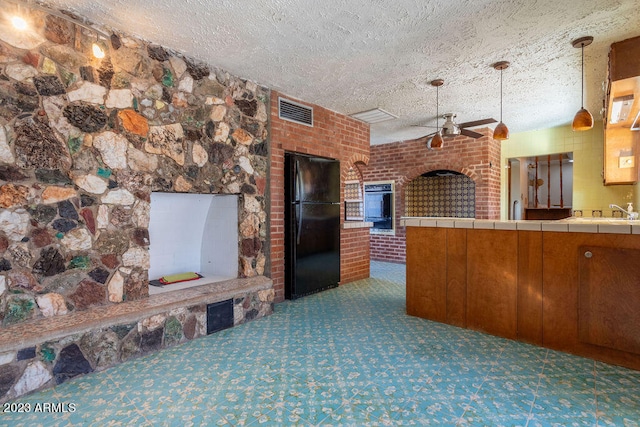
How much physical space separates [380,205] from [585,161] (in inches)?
135

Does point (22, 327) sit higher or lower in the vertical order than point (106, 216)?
lower

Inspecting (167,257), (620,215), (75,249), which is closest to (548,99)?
(620,215)

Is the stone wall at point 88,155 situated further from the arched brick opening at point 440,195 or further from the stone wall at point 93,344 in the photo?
the arched brick opening at point 440,195

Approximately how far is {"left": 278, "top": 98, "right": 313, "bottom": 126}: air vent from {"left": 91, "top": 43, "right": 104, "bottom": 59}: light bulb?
1818mm

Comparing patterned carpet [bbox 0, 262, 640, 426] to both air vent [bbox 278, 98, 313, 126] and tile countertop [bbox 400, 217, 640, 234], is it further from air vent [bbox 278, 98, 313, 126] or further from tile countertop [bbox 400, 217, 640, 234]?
air vent [bbox 278, 98, 313, 126]

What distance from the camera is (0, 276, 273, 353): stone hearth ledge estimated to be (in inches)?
78.2

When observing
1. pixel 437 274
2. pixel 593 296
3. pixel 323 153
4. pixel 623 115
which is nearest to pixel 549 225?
pixel 593 296

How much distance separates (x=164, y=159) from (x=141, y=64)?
0.77 m

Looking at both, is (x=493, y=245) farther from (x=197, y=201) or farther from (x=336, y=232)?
(x=197, y=201)

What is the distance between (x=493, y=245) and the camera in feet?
9.36

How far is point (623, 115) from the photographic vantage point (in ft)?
11.6

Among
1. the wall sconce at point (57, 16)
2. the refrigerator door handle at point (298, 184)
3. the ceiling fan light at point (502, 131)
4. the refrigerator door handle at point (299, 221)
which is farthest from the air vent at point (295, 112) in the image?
the ceiling fan light at point (502, 131)

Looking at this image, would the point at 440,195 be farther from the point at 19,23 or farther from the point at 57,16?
the point at 19,23

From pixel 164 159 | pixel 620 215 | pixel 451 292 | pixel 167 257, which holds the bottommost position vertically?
pixel 451 292
